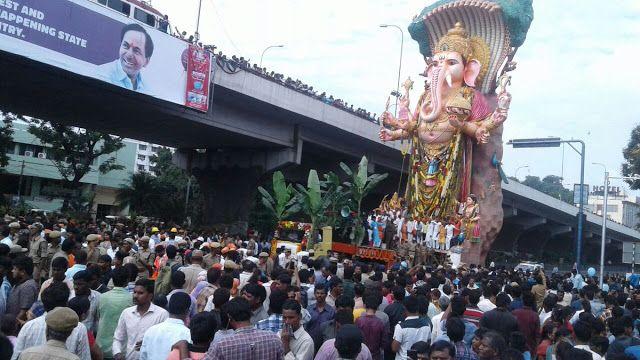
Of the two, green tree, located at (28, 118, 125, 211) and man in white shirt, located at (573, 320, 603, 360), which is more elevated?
green tree, located at (28, 118, 125, 211)

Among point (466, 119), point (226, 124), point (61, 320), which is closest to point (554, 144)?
point (466, 119)

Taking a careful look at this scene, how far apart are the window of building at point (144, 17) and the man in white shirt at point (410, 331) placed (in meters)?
19.6

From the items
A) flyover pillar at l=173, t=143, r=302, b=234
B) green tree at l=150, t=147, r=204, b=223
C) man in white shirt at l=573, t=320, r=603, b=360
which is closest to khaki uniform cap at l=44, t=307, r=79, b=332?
man in white shirt at l=573, t=320, r=603, b=360

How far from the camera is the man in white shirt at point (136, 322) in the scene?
562 centimetres

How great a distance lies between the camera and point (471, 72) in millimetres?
28531

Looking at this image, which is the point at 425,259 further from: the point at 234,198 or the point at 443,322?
the point at 443,322

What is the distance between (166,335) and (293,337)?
3.57 feet

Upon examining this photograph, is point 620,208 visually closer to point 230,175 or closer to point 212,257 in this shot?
point 230,175

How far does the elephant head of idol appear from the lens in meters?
28.3

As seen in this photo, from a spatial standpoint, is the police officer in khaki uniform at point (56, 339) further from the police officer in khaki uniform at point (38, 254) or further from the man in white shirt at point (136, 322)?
the police officer in khaki uniform at point (38, 254)

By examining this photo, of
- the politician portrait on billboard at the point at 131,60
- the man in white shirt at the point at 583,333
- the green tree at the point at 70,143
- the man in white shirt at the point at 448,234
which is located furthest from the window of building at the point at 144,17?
the man in white shirt at the point at 583,333

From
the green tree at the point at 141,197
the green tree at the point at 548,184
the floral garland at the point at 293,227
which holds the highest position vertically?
the green tree at the point at 548,184

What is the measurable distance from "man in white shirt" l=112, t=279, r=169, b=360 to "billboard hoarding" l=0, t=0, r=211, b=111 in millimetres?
14792

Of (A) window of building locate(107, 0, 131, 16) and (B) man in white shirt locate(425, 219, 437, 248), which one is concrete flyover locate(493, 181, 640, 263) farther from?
(A) window of building locate(107, 0, 131, 16)
